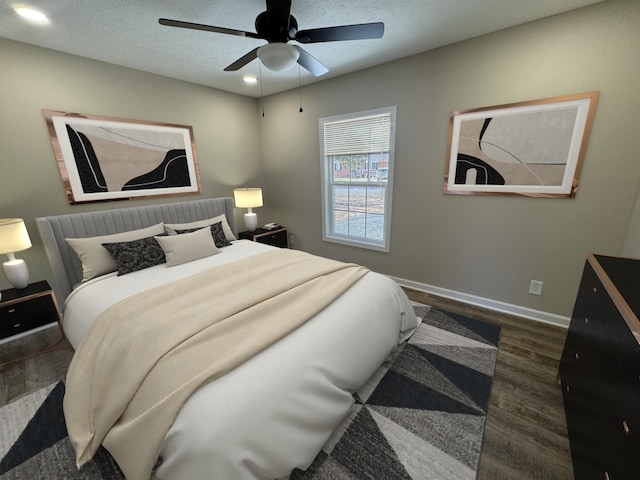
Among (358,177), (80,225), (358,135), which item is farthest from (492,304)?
(80,225)

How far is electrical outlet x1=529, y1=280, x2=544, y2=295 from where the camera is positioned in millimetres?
2373

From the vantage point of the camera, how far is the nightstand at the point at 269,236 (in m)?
3.69

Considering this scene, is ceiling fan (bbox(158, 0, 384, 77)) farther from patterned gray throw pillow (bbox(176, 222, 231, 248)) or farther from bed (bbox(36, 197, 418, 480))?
patterned gray throw pillow (bbox(176, 222, 231, 248))

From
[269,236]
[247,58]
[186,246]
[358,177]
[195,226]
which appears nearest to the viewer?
[247,58]

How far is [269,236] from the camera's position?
3.84 meters

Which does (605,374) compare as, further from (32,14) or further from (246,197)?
(32,14)

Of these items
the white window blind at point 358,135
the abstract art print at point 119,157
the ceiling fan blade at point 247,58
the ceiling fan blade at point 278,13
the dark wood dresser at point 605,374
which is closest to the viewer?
the dark wood dresser at point 605,374

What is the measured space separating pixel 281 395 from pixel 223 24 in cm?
259

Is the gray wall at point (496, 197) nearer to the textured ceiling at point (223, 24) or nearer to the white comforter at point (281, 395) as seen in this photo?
the textured ceiling at point (223, 24)

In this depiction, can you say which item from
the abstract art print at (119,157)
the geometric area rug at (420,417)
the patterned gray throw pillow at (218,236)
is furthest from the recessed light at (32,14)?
the geometric area rug at (420,417)

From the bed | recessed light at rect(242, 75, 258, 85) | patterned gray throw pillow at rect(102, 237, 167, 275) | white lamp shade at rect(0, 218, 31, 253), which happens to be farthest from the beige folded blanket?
recessed light at rect(242, 75, 258, 85)

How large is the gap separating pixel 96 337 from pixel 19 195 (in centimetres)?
177

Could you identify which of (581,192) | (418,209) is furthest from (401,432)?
(581,192)

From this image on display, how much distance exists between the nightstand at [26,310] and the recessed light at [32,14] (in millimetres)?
2014
